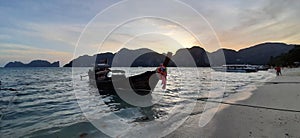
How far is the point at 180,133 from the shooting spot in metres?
6.90

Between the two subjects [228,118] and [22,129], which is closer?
[228,118]

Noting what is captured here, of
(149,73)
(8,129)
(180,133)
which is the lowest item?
(8,129)

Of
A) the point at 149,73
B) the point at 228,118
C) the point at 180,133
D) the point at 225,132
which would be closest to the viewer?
the point at 225,132

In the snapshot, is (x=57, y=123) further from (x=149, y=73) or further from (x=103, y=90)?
(x=103, y=90)

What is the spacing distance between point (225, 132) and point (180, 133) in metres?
1.52

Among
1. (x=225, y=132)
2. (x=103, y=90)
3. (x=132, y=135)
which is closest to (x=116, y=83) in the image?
(x=103, y=90)

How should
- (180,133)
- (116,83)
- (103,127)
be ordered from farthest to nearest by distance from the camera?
(116,83) → (103,127) → (180,133)

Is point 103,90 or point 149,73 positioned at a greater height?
point 149,73

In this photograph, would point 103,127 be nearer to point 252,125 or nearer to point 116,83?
point 252,125

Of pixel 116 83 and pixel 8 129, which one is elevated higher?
pixel 116 83

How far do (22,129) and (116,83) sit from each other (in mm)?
12368

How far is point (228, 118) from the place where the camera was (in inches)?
330

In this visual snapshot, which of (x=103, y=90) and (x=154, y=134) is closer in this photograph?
(x=154, y=134)

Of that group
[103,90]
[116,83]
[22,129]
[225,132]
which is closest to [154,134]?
[225,132]
